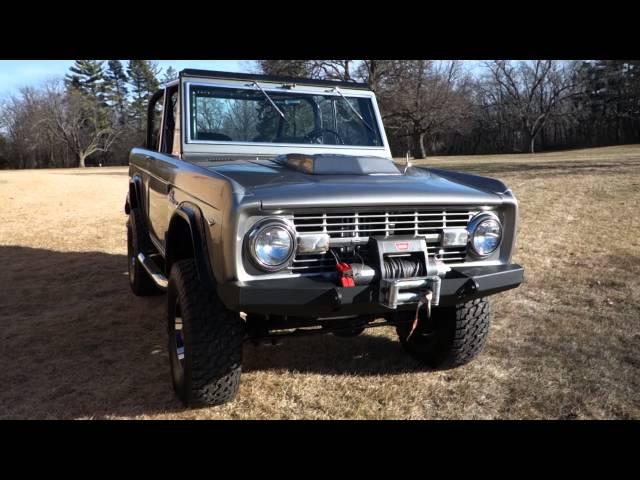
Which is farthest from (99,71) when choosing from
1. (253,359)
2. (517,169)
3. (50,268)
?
(253,359)

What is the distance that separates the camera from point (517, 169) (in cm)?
1702

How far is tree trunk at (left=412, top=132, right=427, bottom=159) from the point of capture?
34031mm

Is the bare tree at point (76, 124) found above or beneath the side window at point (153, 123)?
above

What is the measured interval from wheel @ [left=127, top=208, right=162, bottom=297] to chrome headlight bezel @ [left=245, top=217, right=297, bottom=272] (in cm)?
267

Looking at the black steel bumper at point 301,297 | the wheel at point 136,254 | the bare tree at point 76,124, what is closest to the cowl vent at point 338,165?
the black steel bumper at point 301,297

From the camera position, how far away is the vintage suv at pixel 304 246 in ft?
8.05

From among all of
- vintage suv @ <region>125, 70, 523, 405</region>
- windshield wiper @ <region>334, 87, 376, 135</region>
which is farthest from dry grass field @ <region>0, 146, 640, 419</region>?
windshield wiper @ <region>334, 87, 376, 135</region>

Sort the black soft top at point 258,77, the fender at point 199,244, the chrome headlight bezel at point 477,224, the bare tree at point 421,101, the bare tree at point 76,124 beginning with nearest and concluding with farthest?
1. the fender at point 199,244
2. the chrome headlight bezel at point 477,224
3. the black soft top at point 258,77
4. the bare tree at point 421,101
5. the bare tree at point 76,124

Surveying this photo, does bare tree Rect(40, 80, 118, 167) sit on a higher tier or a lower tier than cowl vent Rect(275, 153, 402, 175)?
higher

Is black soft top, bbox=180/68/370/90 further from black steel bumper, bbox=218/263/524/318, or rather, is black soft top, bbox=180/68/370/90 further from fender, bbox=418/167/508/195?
black steel bumper, bbox=218/263/524/318

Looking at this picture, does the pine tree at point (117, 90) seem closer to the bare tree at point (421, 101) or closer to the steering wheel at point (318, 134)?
the bare tree at point (421, 101)

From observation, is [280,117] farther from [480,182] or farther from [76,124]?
[76,124]

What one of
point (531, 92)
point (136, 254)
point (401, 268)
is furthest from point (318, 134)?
point (531, 92)

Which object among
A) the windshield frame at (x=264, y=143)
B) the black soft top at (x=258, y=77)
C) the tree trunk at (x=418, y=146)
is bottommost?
the windshield frame at (x=264, y=143)
